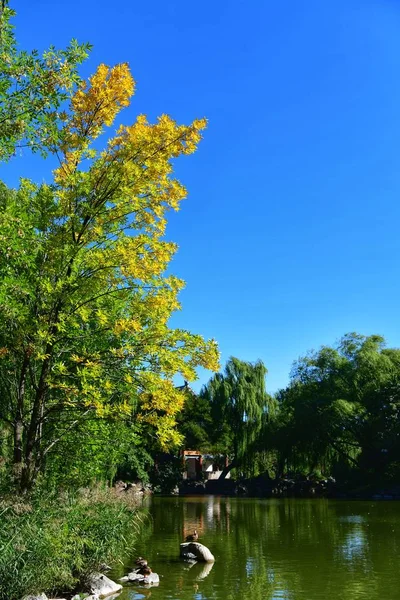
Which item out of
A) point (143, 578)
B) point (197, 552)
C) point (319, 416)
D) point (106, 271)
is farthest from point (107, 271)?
point (319, 416)

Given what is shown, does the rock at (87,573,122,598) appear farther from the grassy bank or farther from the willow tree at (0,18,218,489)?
the willow tree at (0,18,218,489)

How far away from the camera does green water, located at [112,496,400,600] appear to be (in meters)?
10.4

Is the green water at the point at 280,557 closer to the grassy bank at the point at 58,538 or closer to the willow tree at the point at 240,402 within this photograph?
the grassy bank at the point at 58,538

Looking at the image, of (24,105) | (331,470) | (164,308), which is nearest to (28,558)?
(164,308)

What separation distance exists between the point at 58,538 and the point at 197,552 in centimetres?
638

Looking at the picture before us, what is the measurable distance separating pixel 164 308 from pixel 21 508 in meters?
3.80

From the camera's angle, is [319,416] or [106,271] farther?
[319,416]

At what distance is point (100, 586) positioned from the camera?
1001 cm

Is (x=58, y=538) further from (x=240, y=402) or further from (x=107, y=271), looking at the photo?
(x=240, y=402)

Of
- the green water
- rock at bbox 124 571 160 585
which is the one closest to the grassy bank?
rock at bbox 124 571 160 585

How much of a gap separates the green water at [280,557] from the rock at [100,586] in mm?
242

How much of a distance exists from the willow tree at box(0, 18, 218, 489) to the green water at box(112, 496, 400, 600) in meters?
3.74

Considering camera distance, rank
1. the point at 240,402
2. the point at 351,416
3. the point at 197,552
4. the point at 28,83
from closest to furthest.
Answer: the point at 28,83, the point at 197,552, the point at 351,416, the point at 240,402

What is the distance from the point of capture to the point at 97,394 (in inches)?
311
